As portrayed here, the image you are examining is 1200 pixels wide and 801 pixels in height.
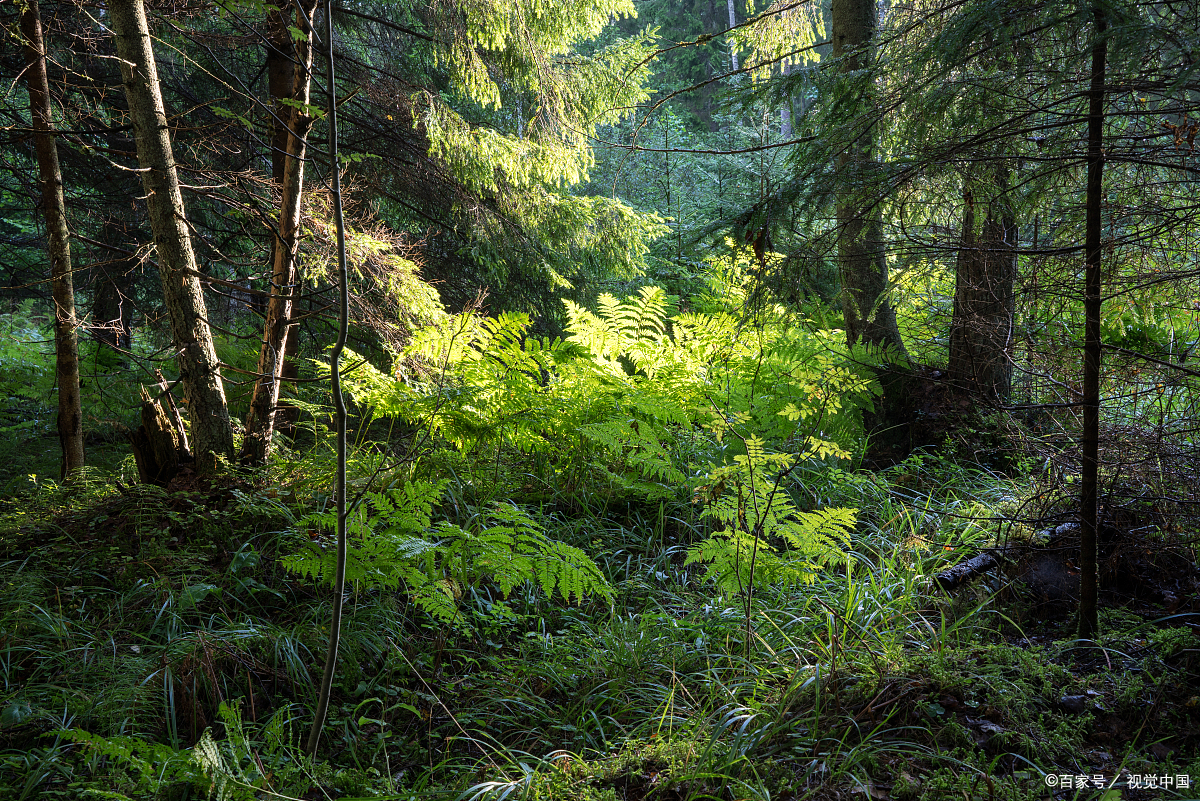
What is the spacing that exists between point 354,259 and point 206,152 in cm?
302

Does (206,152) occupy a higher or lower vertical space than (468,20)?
lower

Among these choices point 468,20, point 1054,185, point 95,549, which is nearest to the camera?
point 1054,185

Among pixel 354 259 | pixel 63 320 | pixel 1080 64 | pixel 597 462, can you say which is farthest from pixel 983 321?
pixel 63 320

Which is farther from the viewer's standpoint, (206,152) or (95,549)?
(206,152)

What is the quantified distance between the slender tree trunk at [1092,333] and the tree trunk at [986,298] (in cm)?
28

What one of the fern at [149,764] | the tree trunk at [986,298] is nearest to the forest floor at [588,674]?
the fern at [149,764]

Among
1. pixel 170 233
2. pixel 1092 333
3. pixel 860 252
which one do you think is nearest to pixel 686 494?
pixel 860 252

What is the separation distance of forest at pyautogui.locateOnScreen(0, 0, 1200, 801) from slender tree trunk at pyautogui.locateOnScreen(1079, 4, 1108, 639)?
0.06 feet

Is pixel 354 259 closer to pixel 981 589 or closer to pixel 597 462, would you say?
pixel 597 462

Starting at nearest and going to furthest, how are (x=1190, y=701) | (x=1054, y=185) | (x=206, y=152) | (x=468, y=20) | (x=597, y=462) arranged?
(x=1190, y=701) → (x=1054, y=185) → (x=597, y=462) → (x=468, y=20) → (x=206, y=152)

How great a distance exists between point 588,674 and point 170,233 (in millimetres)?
3318

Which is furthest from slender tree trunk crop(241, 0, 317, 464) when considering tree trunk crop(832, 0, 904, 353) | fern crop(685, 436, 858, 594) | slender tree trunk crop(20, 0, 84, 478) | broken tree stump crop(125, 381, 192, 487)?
tree trunk crop(832, 0, 904, 353)

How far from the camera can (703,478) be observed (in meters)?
3.79

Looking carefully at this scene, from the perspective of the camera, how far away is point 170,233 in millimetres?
3738
